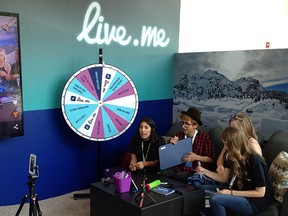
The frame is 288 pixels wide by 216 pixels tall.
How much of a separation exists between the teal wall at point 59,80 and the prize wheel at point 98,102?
24 cm

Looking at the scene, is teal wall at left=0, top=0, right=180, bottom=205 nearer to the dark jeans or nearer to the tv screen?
the tv screen

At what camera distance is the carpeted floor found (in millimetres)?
2939

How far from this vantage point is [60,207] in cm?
309

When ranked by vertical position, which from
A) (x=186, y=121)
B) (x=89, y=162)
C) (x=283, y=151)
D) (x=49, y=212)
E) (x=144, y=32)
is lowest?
(x=49, y=212)

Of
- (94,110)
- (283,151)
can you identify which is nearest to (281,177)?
(283,151)

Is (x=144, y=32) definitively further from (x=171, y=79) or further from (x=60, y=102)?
(x=60, y=102)

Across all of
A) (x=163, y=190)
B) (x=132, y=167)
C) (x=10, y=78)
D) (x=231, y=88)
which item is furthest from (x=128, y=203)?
(x=231, y=88)

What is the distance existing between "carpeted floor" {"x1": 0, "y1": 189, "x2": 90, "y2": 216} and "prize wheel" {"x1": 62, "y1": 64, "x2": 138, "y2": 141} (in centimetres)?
65

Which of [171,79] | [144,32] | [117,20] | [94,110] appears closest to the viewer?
[94,110]

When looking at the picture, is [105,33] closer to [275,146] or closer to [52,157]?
[52,157]

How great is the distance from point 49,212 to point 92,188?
0.73 meters

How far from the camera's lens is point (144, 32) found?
3828mm

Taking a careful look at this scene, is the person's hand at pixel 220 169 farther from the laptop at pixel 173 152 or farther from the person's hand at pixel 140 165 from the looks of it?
the person's hand at pixel 140 165

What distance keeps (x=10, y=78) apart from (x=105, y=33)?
1136 mm
